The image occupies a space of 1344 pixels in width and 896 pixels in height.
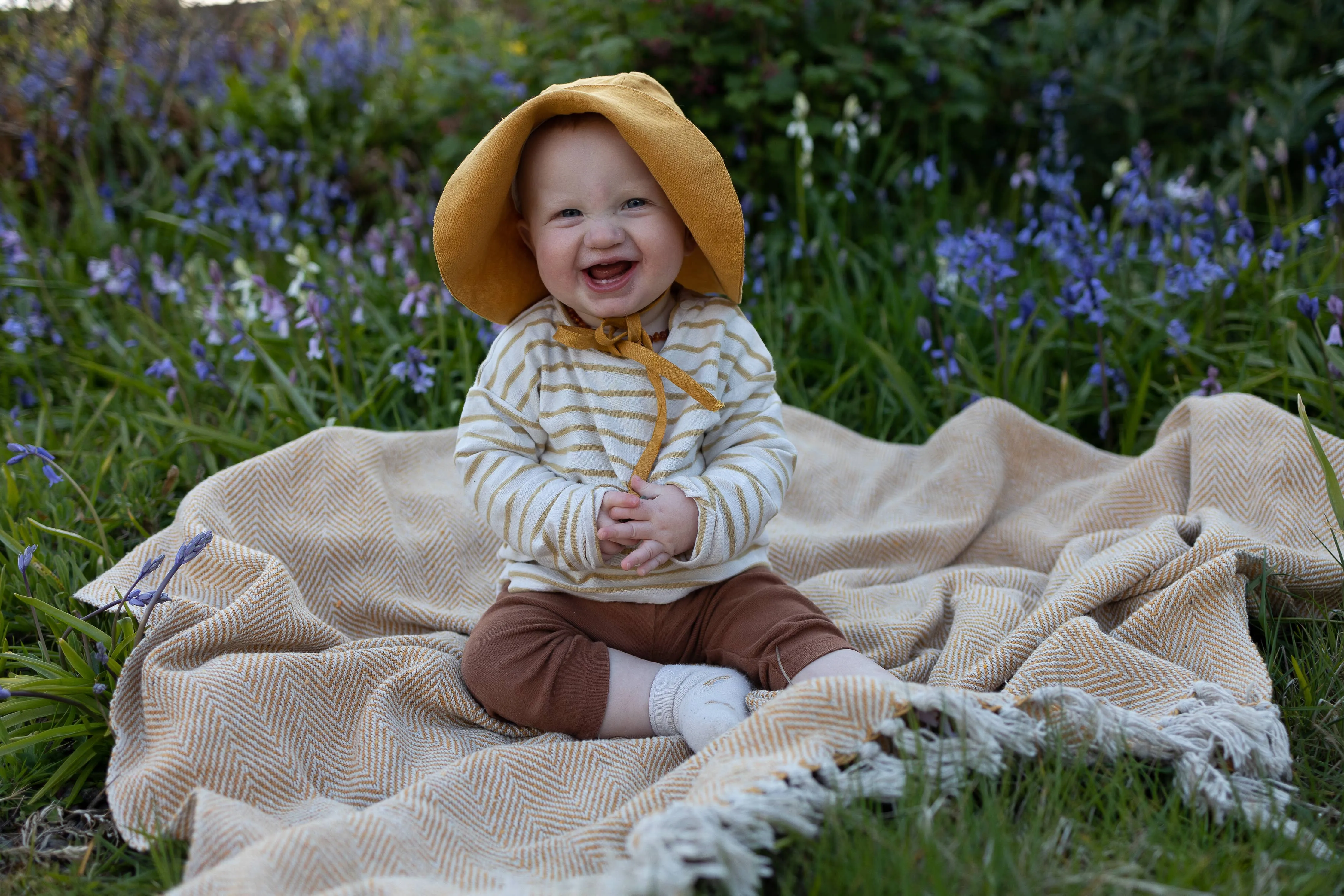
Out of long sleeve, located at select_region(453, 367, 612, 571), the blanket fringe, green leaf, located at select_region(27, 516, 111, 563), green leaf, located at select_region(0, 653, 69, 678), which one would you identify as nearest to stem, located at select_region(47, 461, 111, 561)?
green leaf, located at select_region(27, 516, 111, 563)

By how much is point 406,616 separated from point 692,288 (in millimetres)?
1057

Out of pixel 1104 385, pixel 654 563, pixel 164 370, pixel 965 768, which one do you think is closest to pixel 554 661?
pixel 654 563

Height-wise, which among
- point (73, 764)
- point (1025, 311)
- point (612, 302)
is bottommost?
point (73, 764)

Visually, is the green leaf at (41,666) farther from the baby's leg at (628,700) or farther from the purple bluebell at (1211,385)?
the purple bluebell at (1211,385)

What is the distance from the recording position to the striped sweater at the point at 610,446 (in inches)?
87.3

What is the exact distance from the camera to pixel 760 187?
15.3ft

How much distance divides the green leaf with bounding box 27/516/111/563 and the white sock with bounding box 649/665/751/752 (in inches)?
54.8

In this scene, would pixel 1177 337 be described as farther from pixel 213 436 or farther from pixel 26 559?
pixel 26 559

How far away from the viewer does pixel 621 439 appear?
229 centimetres

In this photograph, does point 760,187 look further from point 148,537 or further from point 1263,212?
point 148,537

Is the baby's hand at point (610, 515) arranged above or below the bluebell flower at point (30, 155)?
A: below

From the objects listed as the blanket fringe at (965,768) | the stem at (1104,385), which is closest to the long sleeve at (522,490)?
the blanket fringe at (965,768)

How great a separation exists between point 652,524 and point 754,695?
1.27ft

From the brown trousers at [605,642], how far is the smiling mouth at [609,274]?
0.66 meters
